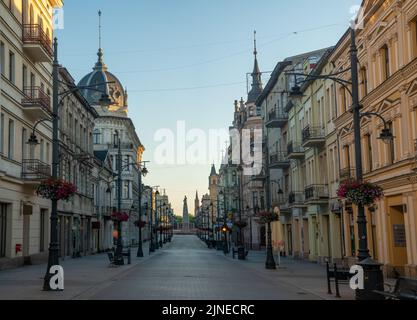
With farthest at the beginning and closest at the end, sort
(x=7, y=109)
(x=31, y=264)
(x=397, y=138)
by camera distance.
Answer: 1. (x=31, y=264)
2. (x=7, y=109)
3. (x=397, y=138)

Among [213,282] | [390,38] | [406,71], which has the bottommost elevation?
[213,282]

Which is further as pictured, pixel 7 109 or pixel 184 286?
pixel 7 109

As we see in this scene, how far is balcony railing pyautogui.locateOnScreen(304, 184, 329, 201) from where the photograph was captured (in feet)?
121

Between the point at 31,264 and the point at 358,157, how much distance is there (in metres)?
23.1

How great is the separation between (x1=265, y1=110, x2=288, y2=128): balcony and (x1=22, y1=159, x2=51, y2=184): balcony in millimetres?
22106

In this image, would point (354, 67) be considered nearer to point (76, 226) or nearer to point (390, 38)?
point (390, 38)

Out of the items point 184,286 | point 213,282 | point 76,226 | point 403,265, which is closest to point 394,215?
point 403,265

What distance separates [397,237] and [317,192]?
42.3 feet

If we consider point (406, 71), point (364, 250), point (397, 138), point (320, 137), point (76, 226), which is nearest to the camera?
point (364, 250)

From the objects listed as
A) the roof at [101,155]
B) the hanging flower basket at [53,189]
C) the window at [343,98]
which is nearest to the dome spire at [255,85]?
the roof at [101,155]

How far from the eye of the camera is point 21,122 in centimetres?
3219

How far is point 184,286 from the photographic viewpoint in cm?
2119

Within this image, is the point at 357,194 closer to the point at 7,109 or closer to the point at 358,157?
the point at 358,157

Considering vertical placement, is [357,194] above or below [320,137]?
below
